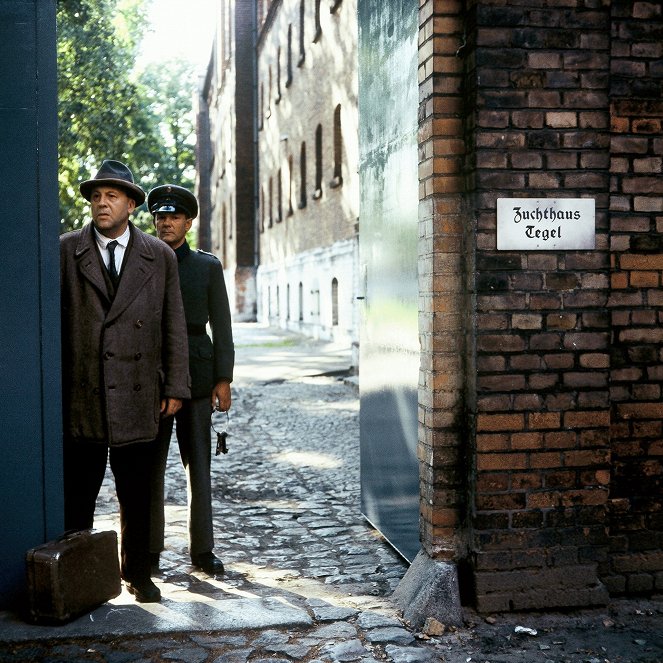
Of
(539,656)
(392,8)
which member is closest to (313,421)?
(392,8)

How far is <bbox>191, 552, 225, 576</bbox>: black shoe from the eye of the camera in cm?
499

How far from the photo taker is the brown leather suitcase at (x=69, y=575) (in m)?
3.92

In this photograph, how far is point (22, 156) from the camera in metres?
3.99


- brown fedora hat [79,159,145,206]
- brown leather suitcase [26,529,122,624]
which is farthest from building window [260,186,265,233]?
brown leather suitcase [26,529,122,624]

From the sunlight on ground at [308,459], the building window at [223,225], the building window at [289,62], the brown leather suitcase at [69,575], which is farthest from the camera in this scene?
the building window at [223,225]

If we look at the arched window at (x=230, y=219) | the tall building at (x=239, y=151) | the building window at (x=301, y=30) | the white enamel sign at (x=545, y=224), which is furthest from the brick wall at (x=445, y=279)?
the arched window at (x=230, y=219)

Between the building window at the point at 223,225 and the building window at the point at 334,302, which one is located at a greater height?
the building window at the point at 223,225

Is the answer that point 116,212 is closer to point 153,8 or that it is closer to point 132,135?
point 132,135

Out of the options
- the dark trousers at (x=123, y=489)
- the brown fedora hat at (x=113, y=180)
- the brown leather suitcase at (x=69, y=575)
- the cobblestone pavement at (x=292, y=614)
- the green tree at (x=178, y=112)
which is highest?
the green tree at (x=178, y=112)

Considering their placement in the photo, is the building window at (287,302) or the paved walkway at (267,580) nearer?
the paved walkway at (267,580)

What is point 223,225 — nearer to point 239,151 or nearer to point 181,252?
point 239,151

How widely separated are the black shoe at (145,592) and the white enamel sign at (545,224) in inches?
89.6

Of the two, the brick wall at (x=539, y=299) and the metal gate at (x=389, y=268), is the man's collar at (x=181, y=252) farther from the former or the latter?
the brick wall at (x=539, y=299)

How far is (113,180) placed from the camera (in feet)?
13.7
